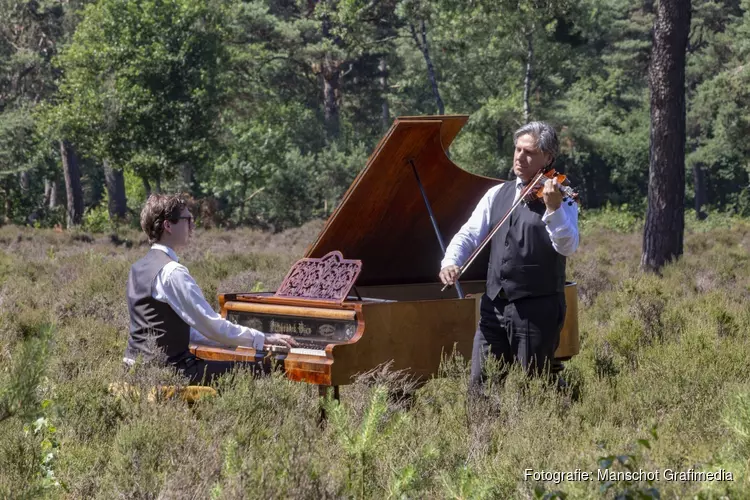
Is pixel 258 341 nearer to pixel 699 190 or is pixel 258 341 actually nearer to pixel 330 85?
pixel 330 85

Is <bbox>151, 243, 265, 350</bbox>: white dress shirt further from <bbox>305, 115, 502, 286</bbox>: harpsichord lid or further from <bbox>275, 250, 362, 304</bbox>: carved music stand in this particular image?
<bbox>305, 115, 502, 286</bbox>: harpsichord lid

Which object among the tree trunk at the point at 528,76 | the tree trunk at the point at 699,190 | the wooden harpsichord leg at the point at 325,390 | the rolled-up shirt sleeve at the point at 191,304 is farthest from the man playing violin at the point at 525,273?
the tree trunk at the point at 699,190

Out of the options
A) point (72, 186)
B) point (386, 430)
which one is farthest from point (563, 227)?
point (72, 186)

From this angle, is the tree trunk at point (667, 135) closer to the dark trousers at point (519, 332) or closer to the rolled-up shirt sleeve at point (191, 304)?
the dark trousers at point (519, 332)

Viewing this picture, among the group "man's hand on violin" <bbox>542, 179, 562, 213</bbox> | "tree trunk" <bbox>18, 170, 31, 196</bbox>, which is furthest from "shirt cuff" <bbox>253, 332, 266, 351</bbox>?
"tree trunk" <bbox>18, 170, 31, 196</bbox>

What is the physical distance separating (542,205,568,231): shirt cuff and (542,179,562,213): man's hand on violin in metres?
0.11

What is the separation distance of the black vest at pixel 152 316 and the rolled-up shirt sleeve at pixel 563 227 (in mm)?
2133

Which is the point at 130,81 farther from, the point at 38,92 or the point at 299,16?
the point at 299,16

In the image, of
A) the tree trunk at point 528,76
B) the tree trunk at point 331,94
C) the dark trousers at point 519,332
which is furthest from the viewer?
the tree trunk at point 331,94

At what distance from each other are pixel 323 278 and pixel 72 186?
111ft

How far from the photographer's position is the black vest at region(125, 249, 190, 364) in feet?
19.4

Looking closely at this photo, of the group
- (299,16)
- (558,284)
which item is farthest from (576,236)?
(299,16)

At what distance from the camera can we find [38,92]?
4028 cm

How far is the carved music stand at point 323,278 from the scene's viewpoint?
641cm
